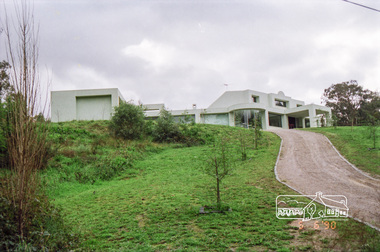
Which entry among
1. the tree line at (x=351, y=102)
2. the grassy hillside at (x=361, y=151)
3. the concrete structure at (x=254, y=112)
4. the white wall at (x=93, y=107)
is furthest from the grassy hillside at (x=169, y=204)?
the tree line at (x=351, y=102)

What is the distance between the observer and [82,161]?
12.3 m

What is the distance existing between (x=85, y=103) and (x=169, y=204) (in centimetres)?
2397

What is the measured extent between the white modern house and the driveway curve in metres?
12.9

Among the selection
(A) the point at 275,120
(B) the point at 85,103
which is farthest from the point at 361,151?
(B) the point at 85,103

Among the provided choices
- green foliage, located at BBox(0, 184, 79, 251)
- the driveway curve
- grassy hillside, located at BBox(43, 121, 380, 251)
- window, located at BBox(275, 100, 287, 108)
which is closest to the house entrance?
window, located at BBox(275, 100, 287, 108)

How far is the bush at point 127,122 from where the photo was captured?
18.7 meters

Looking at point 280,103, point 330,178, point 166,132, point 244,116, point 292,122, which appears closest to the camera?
point 330,178

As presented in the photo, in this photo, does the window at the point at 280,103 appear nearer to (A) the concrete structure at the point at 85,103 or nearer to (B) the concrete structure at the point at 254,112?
(B) the concrete structure at the point at 254,112

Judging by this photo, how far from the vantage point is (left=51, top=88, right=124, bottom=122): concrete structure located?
2728 cm

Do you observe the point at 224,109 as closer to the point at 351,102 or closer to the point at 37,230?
the point at 351,102

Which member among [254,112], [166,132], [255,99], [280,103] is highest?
[255,99]

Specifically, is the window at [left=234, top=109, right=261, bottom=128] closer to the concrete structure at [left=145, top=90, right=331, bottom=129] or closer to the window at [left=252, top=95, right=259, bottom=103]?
the concrete structure at [left=145, top=90, right=331, bottom=129]

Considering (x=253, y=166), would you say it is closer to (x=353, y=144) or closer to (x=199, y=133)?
(x=353, y=144)

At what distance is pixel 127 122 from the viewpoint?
19.2 metres
